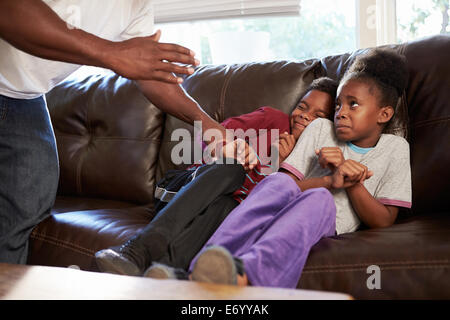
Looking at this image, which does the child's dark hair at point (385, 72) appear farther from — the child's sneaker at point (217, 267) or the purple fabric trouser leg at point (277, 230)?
the child's sneaker at point (217, 267)

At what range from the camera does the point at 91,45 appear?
3.46 ft

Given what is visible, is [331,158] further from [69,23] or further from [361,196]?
[69,23]

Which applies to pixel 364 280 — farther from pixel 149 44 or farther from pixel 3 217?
pixel 3 217

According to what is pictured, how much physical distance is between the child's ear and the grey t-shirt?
0.06m

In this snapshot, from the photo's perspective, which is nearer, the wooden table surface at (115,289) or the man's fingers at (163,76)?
the wooden table surface at (115,289)

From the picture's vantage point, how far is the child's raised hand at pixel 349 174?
1324 millimetres

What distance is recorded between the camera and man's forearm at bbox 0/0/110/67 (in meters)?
1.05

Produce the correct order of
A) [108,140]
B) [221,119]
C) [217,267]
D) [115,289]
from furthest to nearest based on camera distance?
[108,140] → [221,119] → [217,267] → [115,289]

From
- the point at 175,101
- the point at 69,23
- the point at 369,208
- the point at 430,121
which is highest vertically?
the point at 69,23

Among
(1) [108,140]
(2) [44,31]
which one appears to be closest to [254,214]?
(2) [44,31]

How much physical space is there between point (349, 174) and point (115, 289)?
0.80 meters

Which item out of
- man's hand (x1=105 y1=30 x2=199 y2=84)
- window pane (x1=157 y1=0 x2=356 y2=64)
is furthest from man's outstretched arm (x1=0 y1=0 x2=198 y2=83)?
window pane (x1=157 y1=0 x2=356 y2=64)

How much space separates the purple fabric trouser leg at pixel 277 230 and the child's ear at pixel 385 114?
432 millimetres

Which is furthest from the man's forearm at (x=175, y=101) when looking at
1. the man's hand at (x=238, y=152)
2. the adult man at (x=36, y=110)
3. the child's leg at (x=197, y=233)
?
the child's leg at (x=197, y=233)
